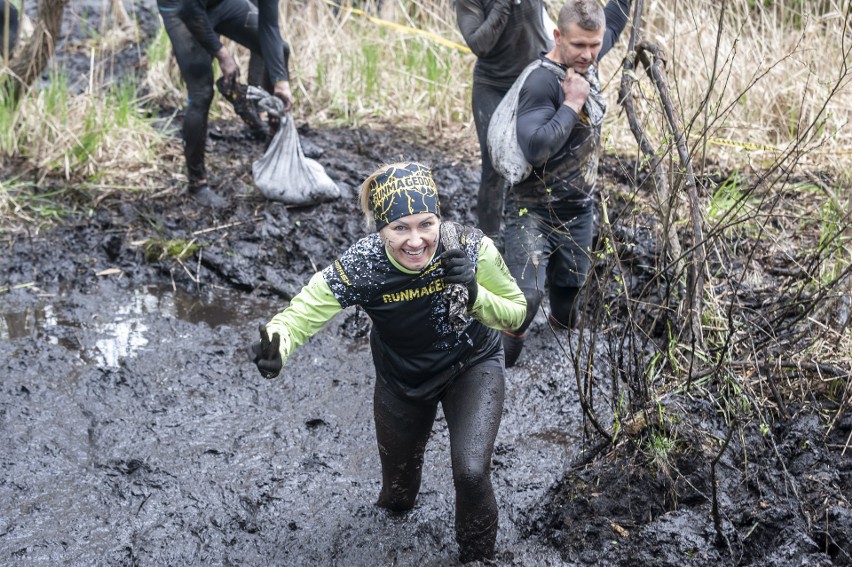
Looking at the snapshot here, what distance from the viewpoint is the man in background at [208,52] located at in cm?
634

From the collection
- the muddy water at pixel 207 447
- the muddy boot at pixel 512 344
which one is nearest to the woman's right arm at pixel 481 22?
the muddy boot at pixel 512 344

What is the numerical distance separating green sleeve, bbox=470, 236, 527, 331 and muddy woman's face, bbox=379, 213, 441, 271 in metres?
0.23

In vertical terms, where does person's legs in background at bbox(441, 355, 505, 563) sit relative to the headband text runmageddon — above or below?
below

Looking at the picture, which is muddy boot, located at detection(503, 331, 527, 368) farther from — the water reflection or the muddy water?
the water reflection

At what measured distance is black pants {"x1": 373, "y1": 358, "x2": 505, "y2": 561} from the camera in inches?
137

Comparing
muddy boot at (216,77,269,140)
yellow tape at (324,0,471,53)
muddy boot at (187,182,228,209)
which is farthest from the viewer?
yellow tape at (324,0,471,53)

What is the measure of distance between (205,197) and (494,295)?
4039 mm

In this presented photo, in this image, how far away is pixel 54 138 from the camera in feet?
24.1

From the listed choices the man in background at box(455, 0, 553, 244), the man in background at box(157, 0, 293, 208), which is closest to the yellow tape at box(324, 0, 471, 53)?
the man in background at box(157, 0, 293, 208)

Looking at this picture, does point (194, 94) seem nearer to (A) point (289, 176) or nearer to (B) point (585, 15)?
(A) point (289, 176)

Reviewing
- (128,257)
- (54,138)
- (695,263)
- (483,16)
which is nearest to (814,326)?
(695,263)

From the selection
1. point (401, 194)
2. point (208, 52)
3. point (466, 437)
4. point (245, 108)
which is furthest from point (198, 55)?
point (466, 437)

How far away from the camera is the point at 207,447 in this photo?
15.2 feet

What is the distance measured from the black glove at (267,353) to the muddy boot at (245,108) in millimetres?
3930
